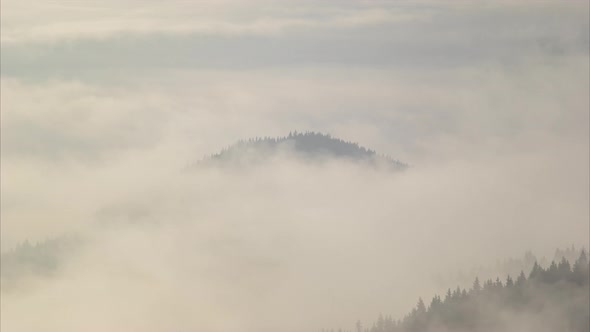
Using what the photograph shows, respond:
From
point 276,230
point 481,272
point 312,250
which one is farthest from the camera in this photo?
point 276,230

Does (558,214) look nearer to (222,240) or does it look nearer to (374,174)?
(222,240)

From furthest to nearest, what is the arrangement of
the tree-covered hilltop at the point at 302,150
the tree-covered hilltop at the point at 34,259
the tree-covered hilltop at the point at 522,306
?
the tree-covered hilltop at the point at 302,150
the tree-covered hilltop at the point at 34,259
the tree-covered hilltop at the point at 522,306

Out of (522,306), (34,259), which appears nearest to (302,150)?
(34,259)

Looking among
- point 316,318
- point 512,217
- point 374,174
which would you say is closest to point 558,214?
point 512,217

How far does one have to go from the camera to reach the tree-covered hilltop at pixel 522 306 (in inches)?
1720

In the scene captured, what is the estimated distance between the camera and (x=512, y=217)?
123 m

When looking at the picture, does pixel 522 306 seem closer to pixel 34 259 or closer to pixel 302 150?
pixel 34 259

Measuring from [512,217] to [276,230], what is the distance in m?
62.3

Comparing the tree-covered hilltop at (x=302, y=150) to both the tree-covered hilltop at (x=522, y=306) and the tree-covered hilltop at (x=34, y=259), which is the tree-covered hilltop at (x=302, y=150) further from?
the tree-covered hilltop at (x=522, y=306)

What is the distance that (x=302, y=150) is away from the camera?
19538 centimetres

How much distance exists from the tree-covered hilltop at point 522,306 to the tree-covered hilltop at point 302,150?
110552 mm

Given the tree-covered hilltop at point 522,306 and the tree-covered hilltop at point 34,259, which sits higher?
the tree-covered hilltop at point 34,259

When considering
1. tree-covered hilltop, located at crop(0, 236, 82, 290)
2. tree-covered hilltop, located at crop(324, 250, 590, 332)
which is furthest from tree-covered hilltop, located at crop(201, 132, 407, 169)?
tree-covered hilltop, located at crop(324, 250, 590, 332)

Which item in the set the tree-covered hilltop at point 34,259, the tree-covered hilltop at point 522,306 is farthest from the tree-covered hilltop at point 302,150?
the tree-covered hilltop at point 522,306
